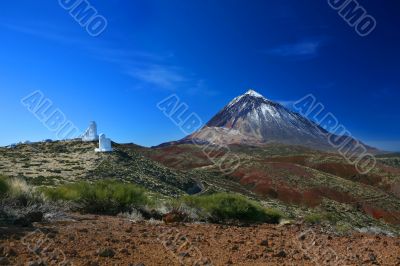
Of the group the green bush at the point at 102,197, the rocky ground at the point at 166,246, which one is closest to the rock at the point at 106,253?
the rocky ground at the point at 166,246

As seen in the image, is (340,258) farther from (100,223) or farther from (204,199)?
(204,199)

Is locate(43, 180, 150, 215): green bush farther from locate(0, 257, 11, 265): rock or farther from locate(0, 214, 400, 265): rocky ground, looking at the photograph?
locate(0, 257, 11, 265): rock

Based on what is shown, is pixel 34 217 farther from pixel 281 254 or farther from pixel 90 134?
pixel 90 134

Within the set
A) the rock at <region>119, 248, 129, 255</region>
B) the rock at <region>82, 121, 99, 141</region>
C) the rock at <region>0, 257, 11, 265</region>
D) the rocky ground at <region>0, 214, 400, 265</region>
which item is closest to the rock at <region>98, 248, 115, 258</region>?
the rocky ground at <region>0, 214, 400, 265</region>

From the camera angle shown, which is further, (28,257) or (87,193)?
(87,193)

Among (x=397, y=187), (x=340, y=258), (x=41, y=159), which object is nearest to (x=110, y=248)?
(x=340, y=258)
